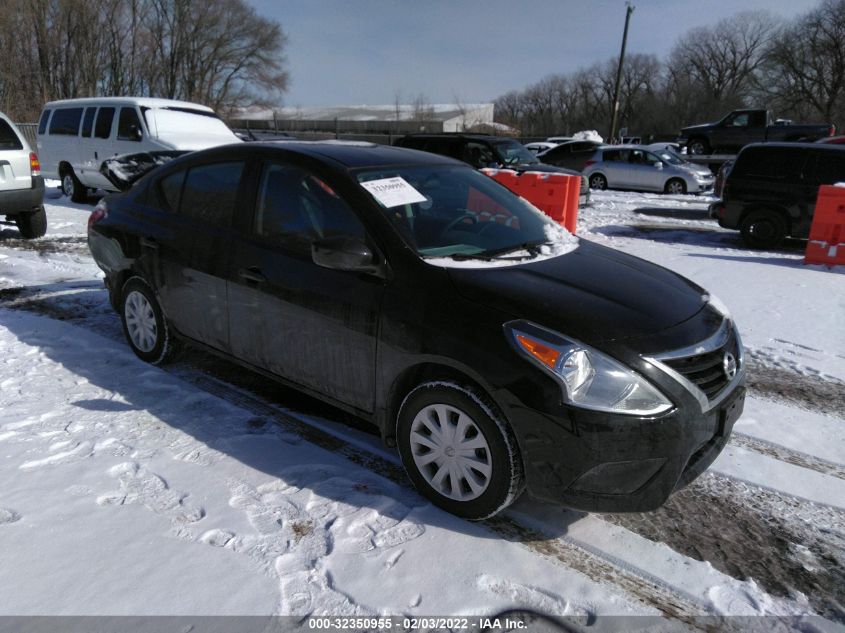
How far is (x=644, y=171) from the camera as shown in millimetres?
18234

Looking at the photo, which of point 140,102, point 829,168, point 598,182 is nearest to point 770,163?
point 829,168

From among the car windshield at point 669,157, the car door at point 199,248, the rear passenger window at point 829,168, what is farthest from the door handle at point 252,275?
the car windshield at point 669,157

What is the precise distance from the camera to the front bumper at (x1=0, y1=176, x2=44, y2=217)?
8.52 metres

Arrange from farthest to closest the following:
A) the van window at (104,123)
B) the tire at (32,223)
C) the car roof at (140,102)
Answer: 1. the van window at (104,123)
2. the car roof at (140,102)
3. the tire at (32,223)

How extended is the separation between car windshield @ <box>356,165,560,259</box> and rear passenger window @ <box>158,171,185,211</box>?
1.60m

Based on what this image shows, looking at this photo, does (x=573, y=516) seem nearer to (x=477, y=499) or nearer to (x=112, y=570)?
(x=477, y=499)

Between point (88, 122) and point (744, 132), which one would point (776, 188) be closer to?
point (88, 122)

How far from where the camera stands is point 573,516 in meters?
3.08

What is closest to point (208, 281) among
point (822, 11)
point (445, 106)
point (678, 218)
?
point (678, 218)

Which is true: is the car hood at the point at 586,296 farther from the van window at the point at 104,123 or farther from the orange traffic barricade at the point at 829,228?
the van window at the point at 104,123

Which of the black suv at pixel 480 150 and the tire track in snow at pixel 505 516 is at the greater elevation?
the black suv at pixel 480 150

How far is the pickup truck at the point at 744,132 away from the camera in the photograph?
24603 millimetres

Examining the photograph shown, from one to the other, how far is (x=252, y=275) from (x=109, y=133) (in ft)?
33.4

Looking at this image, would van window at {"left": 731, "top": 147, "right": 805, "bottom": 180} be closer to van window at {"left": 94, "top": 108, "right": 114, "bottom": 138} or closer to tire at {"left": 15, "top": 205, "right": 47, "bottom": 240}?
tire at {"left": 15, "top": 205, "right": 47, "bottom": 240}
